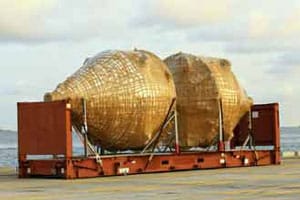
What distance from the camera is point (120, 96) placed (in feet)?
93.0

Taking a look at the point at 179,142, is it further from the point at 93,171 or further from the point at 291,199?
the point at 291,199

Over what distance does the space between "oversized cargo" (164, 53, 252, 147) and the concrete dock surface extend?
289 centimetres

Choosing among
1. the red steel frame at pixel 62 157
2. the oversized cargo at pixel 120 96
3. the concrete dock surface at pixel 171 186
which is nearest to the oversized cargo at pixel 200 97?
the red steel frame at pixel 62 157

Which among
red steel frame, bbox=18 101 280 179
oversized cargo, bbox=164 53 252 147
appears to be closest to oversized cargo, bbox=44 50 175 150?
red steel frame, bbox=18 101 280 179

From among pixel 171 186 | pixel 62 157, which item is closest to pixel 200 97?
pixel 62 157

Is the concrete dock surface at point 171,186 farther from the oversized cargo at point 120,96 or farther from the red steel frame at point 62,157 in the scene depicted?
the oversized cargo at point 120,96

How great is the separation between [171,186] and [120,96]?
6.07m

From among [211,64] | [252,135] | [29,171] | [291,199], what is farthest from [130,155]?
[291,199]

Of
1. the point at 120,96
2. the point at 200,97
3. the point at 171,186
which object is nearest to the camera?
the point at 171,186

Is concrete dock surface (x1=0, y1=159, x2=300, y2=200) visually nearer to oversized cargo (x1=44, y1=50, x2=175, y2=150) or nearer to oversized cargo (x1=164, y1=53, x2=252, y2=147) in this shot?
oversized cargo (x1=44, y1=50, x2=175, y2=150)

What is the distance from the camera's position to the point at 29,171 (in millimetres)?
28266

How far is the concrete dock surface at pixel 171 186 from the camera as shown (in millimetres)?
20141

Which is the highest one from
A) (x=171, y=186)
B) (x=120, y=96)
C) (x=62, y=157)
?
(x=120, y=96)

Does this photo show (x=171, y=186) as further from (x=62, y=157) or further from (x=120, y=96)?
(x=120, y=96)
